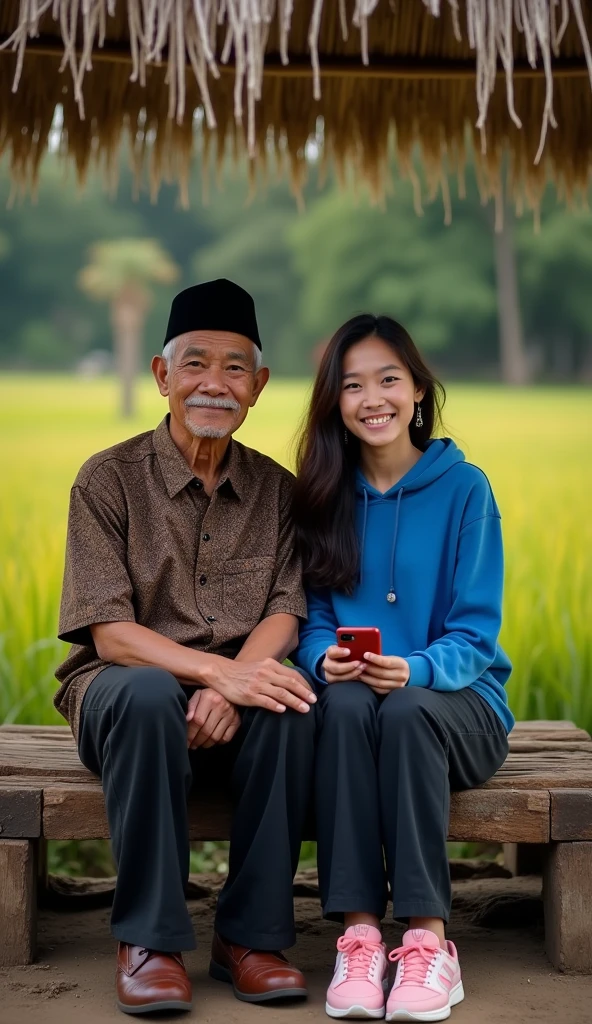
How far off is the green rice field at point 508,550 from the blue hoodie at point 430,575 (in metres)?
0.17

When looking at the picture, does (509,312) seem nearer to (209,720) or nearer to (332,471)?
(332,471)

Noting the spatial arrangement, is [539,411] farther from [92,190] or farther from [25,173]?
[25,173]

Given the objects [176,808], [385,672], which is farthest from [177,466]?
[176,808]

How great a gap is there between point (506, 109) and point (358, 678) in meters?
2.12

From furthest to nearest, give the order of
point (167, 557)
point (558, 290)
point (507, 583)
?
point (558, 290) < point (507, 583) < point (167, 557)

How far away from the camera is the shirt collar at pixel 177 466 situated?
2.88m

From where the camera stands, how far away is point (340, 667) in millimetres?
2576

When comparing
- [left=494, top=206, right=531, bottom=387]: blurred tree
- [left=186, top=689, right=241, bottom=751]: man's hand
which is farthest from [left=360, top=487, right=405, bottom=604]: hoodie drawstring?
[left=494, top=206, right=531, bottom=387]: blurred tree

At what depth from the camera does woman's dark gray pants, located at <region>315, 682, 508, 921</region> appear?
2.41 m

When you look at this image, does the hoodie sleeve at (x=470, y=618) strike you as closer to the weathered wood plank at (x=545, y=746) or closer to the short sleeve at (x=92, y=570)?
the weathered wood plank at (x=545, y=746)

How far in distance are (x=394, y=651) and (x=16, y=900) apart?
107 centimetres

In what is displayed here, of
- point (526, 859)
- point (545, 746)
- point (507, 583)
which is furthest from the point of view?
point (507, 583)

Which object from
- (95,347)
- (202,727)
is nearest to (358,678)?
(202,727)

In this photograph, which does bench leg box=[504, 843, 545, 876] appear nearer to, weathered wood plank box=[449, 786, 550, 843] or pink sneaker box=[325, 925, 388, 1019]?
weathered wood plank box=[449, 786, 550, 843]
